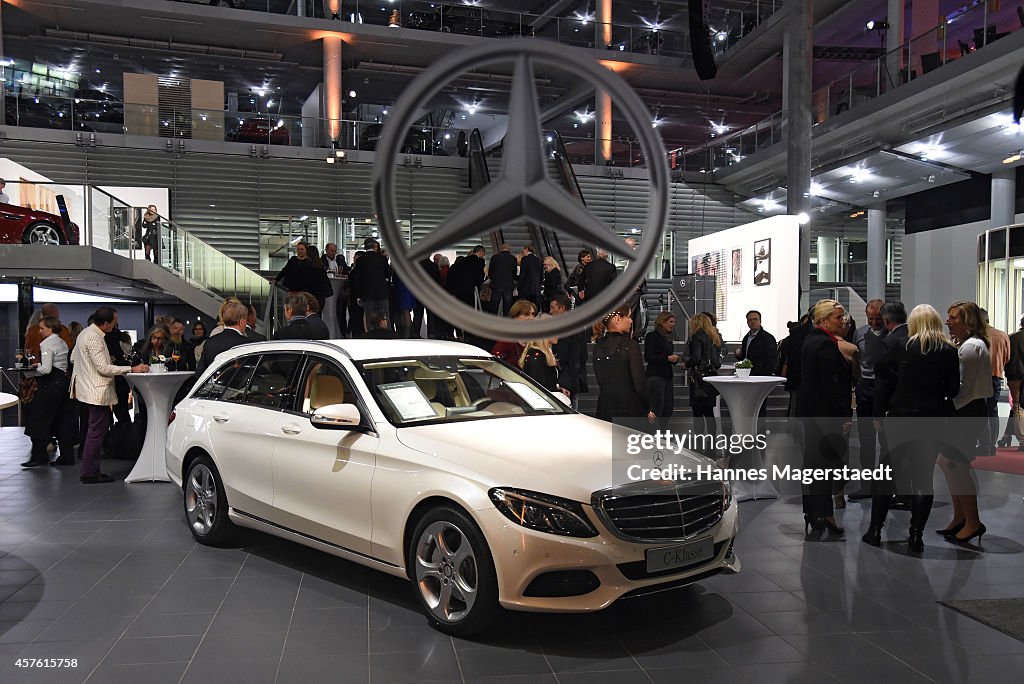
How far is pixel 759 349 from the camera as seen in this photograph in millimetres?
9383

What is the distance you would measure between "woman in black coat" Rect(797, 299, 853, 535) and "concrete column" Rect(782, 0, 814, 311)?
9433mm

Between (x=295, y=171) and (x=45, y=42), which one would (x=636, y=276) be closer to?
(x=295, y=171)

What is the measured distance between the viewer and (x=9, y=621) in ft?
14.2

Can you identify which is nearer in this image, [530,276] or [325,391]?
[325,391]

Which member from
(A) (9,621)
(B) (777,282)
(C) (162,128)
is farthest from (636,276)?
(C) (162,128)

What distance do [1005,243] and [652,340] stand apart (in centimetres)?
851

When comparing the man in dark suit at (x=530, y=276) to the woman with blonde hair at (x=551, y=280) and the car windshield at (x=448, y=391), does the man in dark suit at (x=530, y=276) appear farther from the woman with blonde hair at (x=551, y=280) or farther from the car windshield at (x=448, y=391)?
the car windshield at (x=448, y=391)

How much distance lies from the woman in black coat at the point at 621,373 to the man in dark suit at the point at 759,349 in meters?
3.29

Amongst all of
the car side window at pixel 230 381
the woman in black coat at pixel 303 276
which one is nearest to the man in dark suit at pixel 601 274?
the car side window at pixel 230 381

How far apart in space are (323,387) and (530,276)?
14.0 feet

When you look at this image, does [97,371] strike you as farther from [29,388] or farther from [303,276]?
[303,276]

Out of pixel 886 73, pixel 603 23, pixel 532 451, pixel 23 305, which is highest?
pixel 603 23

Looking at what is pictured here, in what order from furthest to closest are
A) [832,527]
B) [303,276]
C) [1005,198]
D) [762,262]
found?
1. [1005,198]
2. [762,262]
3. [303,276]
4. [832,527]

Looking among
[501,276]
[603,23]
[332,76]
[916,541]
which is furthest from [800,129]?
[332,76]
